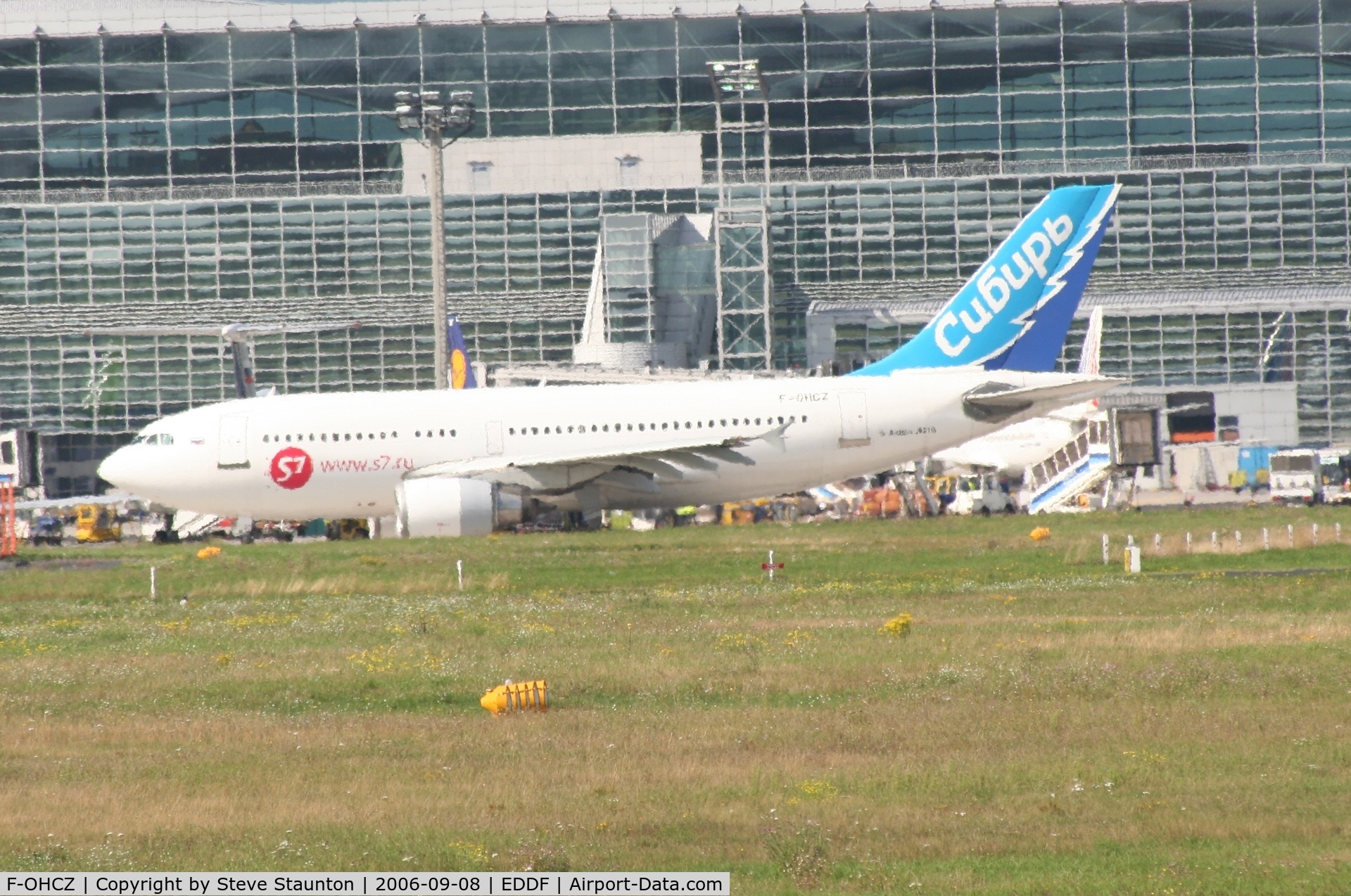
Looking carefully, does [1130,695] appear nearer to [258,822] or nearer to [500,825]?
[500,825]

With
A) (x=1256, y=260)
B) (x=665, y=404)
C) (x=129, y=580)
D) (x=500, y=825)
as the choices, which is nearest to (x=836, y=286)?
(x=1256, y=260)

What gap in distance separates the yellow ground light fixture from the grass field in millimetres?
521

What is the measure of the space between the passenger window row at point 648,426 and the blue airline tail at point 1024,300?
3.54 metres

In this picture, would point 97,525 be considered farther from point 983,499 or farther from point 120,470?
point 983,499

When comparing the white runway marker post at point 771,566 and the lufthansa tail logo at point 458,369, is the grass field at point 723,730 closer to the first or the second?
the white runway marker post at point 771,566

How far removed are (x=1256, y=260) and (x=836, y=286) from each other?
23953mm

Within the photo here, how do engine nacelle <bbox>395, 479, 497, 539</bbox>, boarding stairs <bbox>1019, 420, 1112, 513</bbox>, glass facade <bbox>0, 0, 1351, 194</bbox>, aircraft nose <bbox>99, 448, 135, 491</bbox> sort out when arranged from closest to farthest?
engine nacelle <bbox>395, 479, 497, 539</bbox> → aircraft nose <bbox>99, 448, 135, 491</bbox> → boarding stairs <bbox>1019, 420, 1112, 513</bbox> → glass facade <bbox>0, 0, 1351, 194</bbox>

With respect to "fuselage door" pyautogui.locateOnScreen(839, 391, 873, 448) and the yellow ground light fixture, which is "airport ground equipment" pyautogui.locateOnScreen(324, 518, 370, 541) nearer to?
"fuselage door" pyautogui.locateOnScreen(839, 391, 873, 448)

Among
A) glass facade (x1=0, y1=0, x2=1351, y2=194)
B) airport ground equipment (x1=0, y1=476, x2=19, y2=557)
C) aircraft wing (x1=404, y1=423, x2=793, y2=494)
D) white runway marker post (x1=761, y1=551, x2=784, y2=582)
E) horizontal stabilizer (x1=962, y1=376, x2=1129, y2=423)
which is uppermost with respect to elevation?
glass facade (x1=0, y1=0, x2=1351, y2=194)

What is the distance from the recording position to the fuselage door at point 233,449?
44.0 meters

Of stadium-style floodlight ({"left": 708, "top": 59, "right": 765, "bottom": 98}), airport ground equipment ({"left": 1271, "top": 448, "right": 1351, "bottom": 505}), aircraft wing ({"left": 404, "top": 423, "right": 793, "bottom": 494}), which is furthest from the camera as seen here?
stadium-style floodlight ({"left": 708, "top": 59, "right": 765, "bottom": 98})

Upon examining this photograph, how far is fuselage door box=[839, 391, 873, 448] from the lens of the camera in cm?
4441

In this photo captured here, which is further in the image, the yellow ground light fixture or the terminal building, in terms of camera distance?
the terminal building
